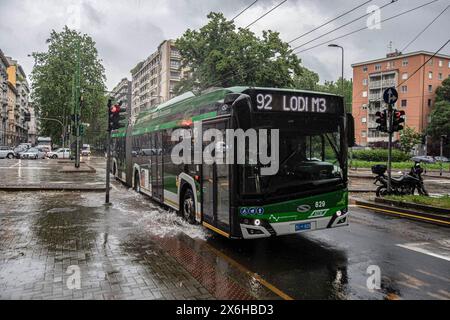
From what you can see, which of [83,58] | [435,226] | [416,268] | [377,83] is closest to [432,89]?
[377,83]

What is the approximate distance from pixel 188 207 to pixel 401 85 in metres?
66.4

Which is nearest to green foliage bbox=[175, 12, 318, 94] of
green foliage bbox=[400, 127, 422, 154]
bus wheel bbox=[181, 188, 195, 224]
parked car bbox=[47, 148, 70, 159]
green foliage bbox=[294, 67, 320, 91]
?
green foliage bbox=[400, 127, 422, 154]

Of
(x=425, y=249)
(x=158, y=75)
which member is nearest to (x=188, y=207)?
(x=425, y=249)

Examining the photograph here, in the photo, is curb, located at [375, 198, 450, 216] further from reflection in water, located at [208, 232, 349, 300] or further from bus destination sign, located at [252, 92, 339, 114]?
bus destination sign, located at [252, 92, 339, 114]

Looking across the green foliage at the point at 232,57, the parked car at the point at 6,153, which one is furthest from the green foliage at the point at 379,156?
the parked car at the point at 6,153

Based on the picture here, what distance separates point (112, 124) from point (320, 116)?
8025 mm

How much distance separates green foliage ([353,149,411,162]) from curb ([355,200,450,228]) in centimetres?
3260

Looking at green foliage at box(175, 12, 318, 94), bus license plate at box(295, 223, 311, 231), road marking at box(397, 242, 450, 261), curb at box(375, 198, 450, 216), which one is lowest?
road marking at box(397, 242, 450, 261)

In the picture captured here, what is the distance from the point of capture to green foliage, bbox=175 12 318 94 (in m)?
37.6

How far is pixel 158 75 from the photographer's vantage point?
298ft

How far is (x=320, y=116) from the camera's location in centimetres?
722

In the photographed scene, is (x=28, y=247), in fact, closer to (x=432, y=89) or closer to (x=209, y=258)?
(x=209, y=258)

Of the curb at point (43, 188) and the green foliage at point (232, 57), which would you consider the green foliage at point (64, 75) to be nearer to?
the green foliage at point (232, 57)

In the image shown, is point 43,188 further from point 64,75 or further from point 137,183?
point 64,75
